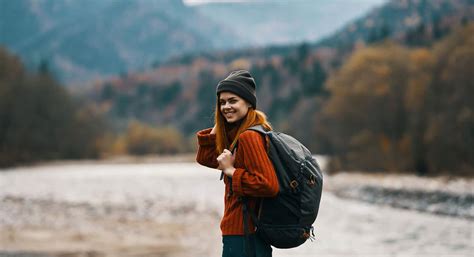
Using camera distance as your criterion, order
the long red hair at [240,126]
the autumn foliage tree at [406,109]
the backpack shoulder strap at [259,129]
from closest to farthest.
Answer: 1. the backpack shoulder strap at [259,129]
2. the long red hair at [240,126]
3. the autumn foliage tree at [406,109]

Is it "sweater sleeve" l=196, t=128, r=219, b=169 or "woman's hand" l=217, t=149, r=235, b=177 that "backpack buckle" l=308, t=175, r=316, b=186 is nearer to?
"woman's hand" l=217, t=149, r=235, b=177

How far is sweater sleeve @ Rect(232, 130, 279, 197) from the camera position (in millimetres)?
3896

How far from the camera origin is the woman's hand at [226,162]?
4.05m

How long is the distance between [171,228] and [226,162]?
59.7 feet

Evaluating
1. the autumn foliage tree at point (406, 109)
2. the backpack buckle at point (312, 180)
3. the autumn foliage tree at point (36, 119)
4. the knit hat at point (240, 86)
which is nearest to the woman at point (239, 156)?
the knit hat at point (240, 86)

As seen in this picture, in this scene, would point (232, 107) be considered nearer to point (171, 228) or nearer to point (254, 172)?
point (254, 172)

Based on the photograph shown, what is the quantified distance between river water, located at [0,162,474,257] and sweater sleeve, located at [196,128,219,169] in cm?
1079

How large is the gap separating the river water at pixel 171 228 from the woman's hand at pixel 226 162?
11.2 meters

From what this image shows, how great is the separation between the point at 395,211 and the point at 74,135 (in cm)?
5998

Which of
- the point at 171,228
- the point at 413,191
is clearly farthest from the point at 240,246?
the point at 413,191

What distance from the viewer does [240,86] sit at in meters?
4.23

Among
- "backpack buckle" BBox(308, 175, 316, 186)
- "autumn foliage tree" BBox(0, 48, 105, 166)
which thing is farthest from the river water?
"autumn foliage tree" BBox(0, 48, 105, 166)

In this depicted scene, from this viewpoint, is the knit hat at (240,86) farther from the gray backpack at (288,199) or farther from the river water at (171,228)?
the river water at (171,228)

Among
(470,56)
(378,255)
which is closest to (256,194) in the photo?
(378,255)
